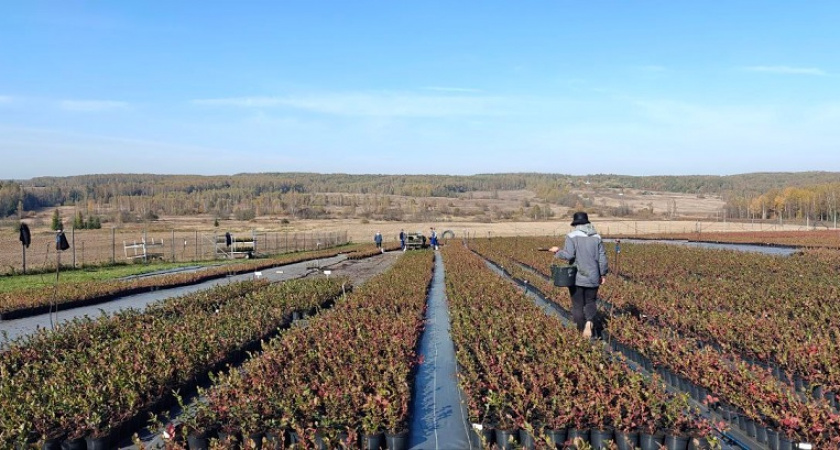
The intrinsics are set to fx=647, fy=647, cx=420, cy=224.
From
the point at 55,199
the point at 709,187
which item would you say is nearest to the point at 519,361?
the point at 55,199

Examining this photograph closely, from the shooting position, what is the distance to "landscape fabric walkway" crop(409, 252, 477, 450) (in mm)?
5750

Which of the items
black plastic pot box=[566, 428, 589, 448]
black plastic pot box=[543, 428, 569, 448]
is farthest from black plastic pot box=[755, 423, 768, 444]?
black plastic pot box=[543, 428, 569, 448]

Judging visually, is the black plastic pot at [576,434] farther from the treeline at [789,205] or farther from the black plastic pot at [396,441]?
the treeline at [789,205]

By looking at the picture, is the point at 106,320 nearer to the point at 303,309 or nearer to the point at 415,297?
the point at 303,309

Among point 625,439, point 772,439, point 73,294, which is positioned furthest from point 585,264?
point 73,294

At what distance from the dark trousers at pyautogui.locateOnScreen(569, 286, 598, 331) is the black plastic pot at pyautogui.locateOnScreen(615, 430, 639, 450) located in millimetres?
4001

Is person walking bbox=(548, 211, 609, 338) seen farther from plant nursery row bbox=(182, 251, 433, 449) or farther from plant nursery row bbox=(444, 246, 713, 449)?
plant nursery row bbox=(182, 251, 433, 449)

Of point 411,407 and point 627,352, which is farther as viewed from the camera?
point 627,352

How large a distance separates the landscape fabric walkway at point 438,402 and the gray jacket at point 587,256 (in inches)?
83.5

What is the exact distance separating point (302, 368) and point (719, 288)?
10.3 meters

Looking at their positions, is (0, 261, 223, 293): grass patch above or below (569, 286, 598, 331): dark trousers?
below

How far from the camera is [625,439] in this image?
17.3ft

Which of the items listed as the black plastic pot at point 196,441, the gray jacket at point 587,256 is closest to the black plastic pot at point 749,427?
the gray jacket at point 587,256

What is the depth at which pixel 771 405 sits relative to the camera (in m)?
5.69
